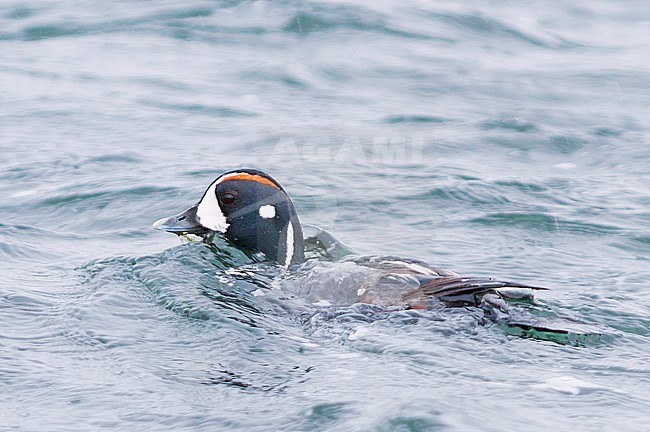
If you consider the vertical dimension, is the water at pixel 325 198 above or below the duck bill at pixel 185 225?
below

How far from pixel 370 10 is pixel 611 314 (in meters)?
11.2

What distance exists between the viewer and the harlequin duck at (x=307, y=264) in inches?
273

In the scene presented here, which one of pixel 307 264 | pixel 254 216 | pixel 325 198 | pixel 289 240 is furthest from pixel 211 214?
pixel 325 198

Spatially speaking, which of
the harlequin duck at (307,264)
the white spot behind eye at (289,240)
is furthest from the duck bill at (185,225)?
the white spot behind eye at (289,240)

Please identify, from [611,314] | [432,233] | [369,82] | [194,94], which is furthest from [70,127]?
[611,314]

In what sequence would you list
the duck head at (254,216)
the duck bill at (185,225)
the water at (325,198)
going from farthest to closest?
1. the duck bill at (185,225)
2. the duck head at (254,216)
3. the water at (325,198)

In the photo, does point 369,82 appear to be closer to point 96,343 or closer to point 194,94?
point 194,94

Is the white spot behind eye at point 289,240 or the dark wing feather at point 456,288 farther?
the white spot behind eye at point 289,240

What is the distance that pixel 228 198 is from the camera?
8.20 metres

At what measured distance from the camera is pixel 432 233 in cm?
979

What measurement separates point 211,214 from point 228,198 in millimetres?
180

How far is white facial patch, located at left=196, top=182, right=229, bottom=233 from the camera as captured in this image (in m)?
8.22

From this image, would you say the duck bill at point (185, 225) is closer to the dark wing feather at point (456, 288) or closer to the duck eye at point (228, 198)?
the duck eye at point (228, 198)

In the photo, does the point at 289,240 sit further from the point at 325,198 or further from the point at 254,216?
the point at 325,198
